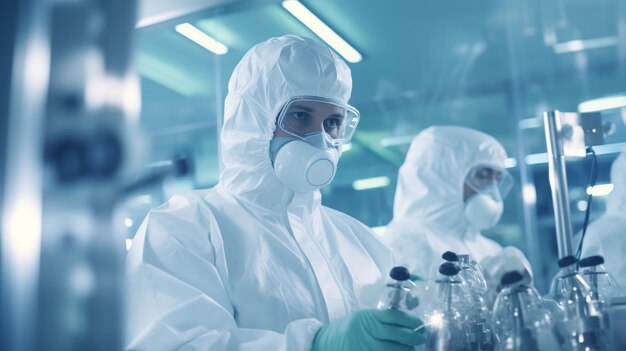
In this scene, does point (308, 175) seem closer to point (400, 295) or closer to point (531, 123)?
point (400, 295)

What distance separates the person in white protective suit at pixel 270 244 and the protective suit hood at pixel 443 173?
118 centimetres

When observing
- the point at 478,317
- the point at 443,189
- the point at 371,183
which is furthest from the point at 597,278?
the point at 371,183

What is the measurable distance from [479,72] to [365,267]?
9.30ft

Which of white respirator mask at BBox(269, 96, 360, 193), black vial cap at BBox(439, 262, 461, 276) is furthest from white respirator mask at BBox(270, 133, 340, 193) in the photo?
black vial cap at BBox(439, 262, 461, 276)

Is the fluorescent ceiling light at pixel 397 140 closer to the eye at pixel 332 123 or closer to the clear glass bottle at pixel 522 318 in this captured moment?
the eye at pixel 332 123

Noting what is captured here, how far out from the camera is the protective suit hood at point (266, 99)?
5.53 feet

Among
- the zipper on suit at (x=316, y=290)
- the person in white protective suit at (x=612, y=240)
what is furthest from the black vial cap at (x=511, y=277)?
the person in white protective suit at (x=612, y=240)

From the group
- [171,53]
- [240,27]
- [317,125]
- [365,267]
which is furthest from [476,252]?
[171,53]

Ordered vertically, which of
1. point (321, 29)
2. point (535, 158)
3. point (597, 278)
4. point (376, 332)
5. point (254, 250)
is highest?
point (321, 29)

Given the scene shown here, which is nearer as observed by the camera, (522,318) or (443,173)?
(522,318)

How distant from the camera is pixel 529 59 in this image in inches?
159

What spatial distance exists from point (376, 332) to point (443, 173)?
2068 millimetres

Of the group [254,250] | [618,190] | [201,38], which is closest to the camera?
[254,250]

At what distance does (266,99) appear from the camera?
5.60 feet
